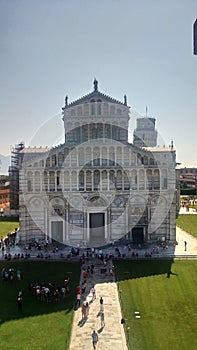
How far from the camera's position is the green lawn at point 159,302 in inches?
699

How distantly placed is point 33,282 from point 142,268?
28.4 ft

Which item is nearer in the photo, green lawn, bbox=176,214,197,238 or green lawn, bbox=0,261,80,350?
green lawn, bbox=0,261,80,350

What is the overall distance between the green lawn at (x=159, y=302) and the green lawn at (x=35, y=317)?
322cm

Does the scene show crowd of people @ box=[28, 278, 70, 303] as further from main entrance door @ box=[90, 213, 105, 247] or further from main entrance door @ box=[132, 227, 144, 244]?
main entrance door @ box=[132, 227, 144, 244]

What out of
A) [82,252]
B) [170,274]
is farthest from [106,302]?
[82,252]

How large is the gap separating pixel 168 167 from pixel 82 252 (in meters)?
11.9

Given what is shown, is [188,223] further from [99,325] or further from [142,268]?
[99,325]

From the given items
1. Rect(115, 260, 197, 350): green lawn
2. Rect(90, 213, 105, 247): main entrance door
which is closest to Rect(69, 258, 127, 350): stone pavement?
Rect(115, 260, 197, 350): green lawn

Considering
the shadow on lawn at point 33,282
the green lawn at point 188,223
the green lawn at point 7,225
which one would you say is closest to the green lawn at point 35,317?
the shadow on lawn at point 33,282

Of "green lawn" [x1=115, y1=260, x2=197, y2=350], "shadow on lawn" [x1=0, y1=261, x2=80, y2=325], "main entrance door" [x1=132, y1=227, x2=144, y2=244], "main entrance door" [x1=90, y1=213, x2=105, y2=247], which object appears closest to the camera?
"green lawn" [x1=115, y1=260, x2=197, y2=350]

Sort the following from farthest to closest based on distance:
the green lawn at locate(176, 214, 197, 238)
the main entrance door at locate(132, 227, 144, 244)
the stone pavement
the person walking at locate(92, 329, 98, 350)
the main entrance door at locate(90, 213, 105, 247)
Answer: the green lawn at locate(176, 214, 197, 238) → the main entrance door at locate(90, 213, 105, 247) → the main entrance door at locate(132, 227, 144, 244) → the stone pavement → the person walking at locate(92, 329, 98, 350)

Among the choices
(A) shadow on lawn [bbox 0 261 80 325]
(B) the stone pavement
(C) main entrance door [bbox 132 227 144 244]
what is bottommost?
(B) the stone pavement

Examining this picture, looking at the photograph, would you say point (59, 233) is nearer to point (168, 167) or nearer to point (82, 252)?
point (82, 252)

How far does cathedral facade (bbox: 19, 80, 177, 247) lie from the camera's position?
1507 inches
